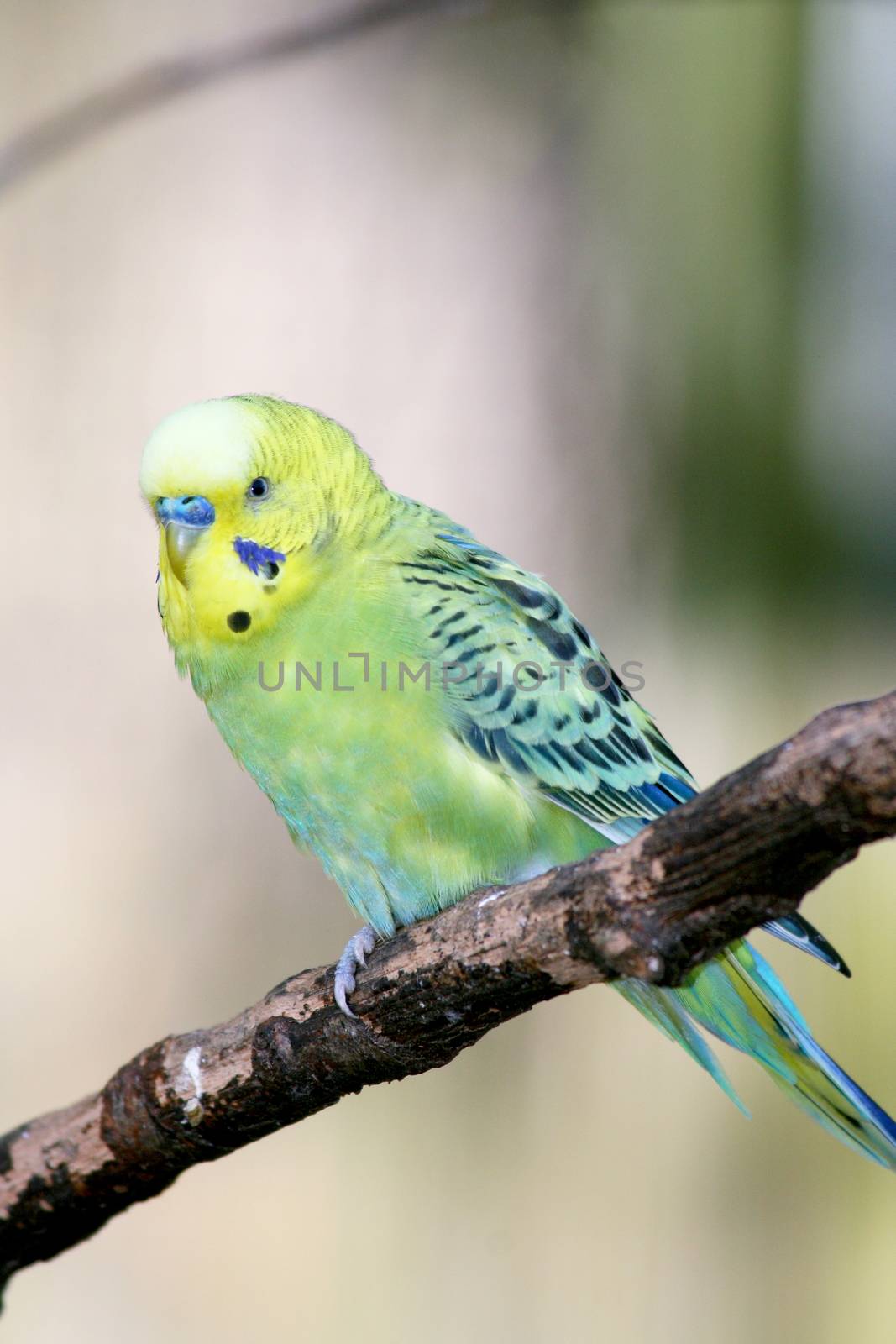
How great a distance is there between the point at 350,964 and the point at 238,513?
3.24 feet

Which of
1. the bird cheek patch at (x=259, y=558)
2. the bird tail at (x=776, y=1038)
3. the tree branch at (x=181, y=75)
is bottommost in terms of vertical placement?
the bird tail at (x=776, y=1038)

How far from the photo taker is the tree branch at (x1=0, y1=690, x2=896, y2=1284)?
1.67 m

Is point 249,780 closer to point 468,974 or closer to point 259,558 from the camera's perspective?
point 259,558

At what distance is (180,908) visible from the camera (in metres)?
5.05

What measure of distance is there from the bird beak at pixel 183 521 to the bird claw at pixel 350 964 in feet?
2.98

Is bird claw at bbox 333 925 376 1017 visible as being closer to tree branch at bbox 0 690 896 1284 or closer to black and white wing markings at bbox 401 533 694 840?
A: tree branch at bbox 0 690 896 1284

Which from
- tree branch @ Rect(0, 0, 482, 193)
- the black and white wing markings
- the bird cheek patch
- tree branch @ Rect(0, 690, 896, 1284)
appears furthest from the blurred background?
the bird cheek patch

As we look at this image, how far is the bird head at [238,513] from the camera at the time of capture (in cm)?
258

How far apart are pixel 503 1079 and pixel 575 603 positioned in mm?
2049

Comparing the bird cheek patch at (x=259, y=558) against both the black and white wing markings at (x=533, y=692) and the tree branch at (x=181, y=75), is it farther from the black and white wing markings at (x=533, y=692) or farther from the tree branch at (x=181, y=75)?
the tree branch at (x=181, y=75)

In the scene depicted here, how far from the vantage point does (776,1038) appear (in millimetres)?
2799

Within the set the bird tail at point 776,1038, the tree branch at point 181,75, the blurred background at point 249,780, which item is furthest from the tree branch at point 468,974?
the tree branch at point 181,75

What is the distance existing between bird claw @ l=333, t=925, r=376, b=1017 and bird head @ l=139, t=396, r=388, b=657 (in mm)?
725

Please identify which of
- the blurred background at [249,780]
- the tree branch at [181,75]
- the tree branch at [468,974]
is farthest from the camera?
the blurred background at [249,780]
